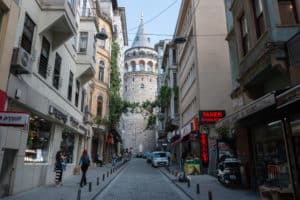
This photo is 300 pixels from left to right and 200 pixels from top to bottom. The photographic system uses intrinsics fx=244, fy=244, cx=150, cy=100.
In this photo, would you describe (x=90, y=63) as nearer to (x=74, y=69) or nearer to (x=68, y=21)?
(x=74, y=69)

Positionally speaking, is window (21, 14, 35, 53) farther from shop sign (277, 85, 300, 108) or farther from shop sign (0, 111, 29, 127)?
shop sign (277, 85, 300, 108)

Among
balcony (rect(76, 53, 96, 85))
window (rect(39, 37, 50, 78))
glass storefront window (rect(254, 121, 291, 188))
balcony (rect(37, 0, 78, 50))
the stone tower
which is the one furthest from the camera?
the stone tower

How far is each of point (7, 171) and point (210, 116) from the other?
15.2 m

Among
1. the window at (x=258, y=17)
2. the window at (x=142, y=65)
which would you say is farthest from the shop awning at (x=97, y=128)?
the window at (x=142, y=65)

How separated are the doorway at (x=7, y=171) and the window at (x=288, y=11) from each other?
444 inches

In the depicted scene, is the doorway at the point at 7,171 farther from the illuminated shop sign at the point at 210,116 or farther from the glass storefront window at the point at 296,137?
the illuminated shop sign at the point at 210,116

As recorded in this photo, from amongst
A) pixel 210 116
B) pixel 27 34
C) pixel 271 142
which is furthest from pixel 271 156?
pixel 27 34

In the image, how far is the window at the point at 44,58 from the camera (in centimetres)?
1199

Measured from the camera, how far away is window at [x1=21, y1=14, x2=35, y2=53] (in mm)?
9955

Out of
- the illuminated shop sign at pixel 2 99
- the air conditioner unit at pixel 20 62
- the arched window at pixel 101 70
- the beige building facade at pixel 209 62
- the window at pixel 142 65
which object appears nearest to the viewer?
the illuminated shop sign at pixel 2 99

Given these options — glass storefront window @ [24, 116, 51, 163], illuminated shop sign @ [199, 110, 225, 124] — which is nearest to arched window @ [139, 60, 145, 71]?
illuminated shop sign @ [199, 110, 225, 124]

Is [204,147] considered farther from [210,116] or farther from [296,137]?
[296,137]

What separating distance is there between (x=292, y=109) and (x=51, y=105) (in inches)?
420

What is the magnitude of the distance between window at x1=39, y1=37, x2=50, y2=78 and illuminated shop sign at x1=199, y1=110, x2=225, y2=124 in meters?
12.7
